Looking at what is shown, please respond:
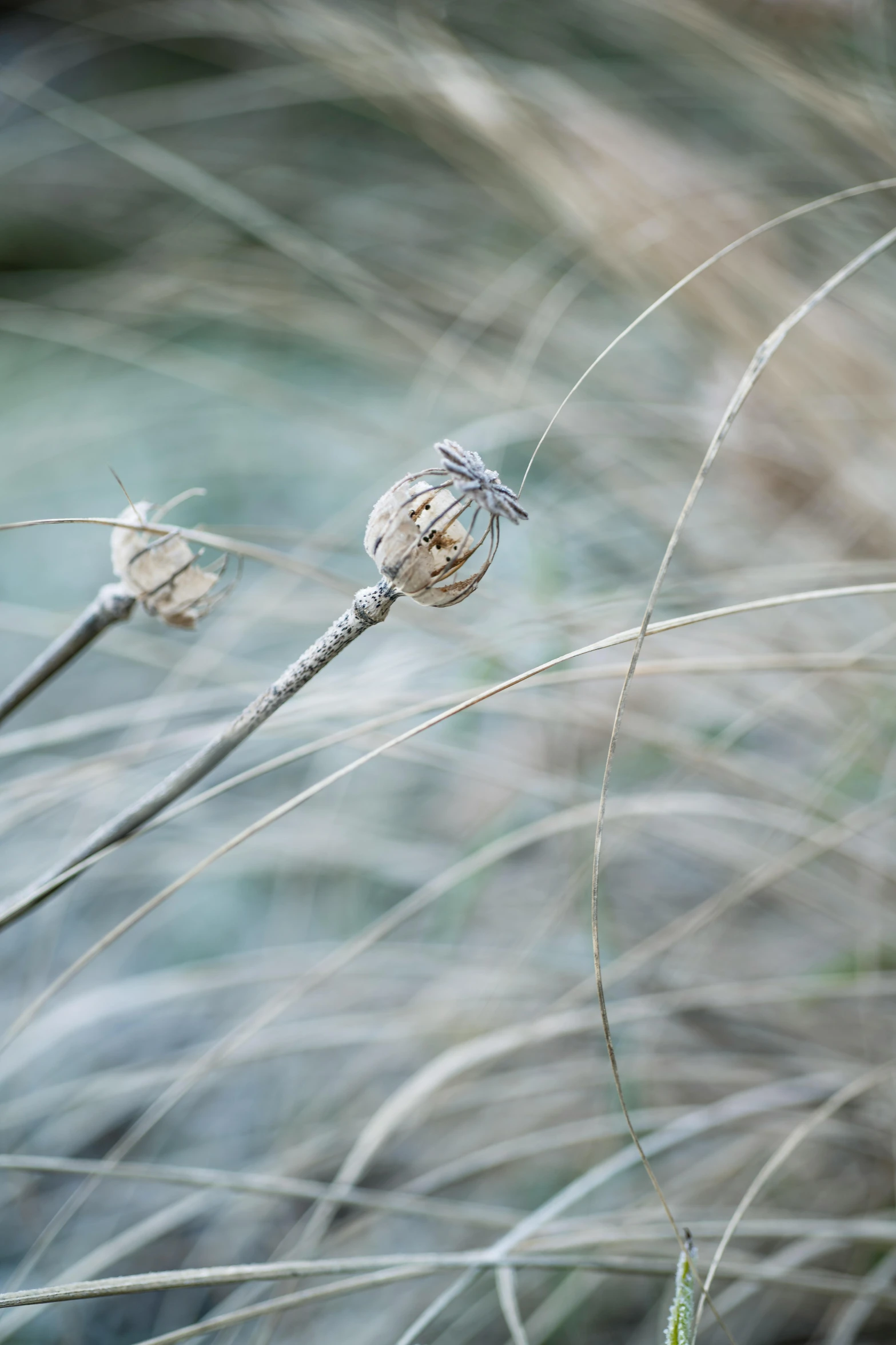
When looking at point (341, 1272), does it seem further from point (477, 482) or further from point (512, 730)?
point (512, 730)

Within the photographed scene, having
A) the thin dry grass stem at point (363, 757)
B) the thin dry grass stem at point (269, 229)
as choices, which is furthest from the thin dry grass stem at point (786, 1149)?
the thin dry grass stem at point (269, 229)

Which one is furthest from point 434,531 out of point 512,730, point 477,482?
point 512,730

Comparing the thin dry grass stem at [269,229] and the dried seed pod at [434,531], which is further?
the thin dry grass stem at [269,229]

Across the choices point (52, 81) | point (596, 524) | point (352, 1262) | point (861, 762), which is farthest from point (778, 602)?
point (52, 81)

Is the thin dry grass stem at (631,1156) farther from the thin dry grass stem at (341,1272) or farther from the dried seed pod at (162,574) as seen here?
the dried seed pod at (162,574)

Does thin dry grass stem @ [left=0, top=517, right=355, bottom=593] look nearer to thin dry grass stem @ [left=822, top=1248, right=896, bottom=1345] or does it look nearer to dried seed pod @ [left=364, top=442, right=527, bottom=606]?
dried seed pod @ [left=364, top=442, right=527, bottom=606]

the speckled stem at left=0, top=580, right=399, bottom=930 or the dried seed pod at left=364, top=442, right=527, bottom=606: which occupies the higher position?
the dried seed pod at left=364, top=442, right=527, bottom=606

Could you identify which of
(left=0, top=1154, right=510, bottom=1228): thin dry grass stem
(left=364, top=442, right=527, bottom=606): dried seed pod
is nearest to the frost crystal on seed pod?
(left=364, top=442, right=527, bottom=606): dried seed pod
